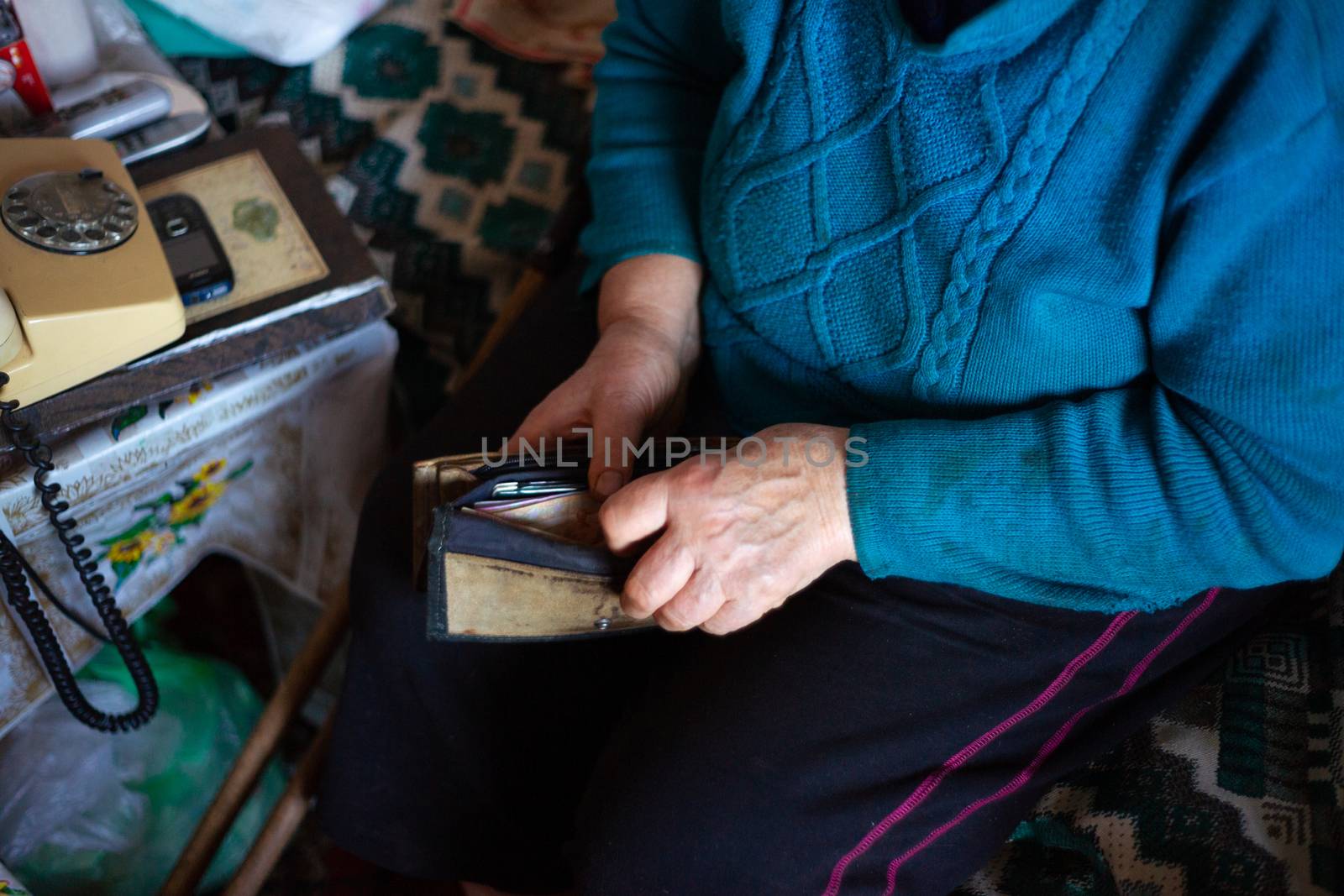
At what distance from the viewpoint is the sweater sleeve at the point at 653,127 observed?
949mm

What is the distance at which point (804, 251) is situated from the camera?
31.4 inches

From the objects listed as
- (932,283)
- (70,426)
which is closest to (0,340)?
(70,426)

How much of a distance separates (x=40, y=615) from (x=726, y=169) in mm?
709

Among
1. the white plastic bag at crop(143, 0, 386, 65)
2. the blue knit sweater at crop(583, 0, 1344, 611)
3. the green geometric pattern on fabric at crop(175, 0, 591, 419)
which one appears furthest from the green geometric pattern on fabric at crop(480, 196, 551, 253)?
the blue knit sweater at crop(583, 0, 1344, 611)

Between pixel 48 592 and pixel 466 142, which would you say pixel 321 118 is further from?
pixel 48 592

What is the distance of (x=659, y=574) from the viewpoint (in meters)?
0.73

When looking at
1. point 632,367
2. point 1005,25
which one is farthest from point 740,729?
point 1005,25

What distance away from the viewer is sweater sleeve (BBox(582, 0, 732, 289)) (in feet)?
3.11

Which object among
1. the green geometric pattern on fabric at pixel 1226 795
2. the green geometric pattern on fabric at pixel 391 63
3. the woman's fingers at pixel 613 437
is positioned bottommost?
the green geometric pattern on fabric at pixel 1226 795

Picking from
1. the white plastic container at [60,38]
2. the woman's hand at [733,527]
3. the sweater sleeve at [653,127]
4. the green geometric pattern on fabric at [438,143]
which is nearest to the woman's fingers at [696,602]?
the woman's hand at [733,527]

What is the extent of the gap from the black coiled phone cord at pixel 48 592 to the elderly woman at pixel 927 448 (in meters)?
0.22

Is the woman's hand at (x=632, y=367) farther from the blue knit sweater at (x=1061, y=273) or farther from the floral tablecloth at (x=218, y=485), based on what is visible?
the floral tablecloth at (x=218, y=485)

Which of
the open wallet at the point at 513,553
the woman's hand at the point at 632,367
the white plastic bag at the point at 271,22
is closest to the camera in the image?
the open wallet at the point at 513,553

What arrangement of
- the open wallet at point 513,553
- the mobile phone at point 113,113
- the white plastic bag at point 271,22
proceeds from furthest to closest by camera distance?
1. the white plastic bag at point 271,22
2. the mobile phone at point 113,113
3. the open wallet at point 513,553
